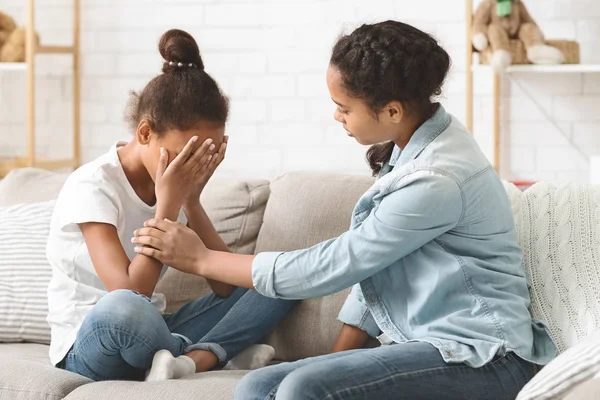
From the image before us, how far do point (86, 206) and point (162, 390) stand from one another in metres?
0.42

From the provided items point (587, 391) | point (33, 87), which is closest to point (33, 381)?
point (587, 391)

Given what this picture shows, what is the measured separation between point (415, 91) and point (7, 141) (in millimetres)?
2326

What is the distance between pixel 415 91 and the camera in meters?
1.62

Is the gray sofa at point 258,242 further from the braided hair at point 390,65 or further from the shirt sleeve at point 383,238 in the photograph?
the braided hair at point 390,65

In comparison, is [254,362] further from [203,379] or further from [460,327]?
[460,327]

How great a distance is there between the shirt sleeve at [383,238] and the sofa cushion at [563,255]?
0.32 metres

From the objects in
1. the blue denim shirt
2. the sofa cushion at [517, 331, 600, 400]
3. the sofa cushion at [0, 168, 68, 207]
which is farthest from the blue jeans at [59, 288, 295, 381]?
the sofa cushion at [517, 331, 600, 400]

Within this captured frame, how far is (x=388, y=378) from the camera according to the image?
1.43m

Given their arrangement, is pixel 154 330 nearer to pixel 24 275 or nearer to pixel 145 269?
pixel 145 269

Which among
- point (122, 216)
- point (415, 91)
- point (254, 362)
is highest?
point (415, 91)

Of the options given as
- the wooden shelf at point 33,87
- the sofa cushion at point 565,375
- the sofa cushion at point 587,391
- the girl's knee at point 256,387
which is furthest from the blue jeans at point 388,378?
the wooden shelf at point 33,87

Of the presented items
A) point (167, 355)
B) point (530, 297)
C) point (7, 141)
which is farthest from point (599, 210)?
point (7, 141)

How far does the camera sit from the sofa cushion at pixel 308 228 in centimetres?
206

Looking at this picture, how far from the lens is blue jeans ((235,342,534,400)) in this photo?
1.39 metres
